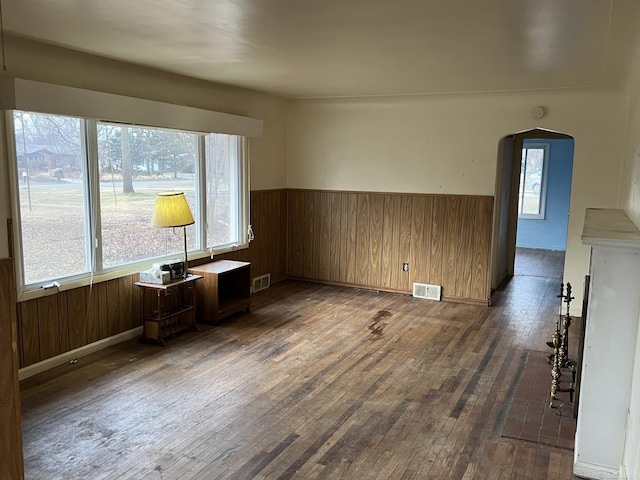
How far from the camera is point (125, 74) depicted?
4.51 meters

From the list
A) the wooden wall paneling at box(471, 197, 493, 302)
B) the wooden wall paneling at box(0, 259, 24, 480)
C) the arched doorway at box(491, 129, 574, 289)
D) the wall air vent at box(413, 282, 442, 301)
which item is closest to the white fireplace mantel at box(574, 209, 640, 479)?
the wooden wall paneling at box(0, 259, 24, 480)

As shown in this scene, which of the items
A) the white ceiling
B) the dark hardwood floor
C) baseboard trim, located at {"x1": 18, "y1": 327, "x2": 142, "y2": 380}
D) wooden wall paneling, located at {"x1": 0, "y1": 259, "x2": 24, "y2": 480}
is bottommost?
the dark hardwood floor

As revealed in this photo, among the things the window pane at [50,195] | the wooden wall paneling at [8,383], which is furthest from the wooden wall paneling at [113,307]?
the wooden wall paneling at [8,383]

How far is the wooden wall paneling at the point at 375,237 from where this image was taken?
21.7 ft

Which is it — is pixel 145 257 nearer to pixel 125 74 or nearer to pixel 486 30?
pixel 125 74

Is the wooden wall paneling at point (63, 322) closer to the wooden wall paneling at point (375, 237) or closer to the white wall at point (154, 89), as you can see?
the white wall at point (154, 89)

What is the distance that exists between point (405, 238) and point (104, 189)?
361 cm

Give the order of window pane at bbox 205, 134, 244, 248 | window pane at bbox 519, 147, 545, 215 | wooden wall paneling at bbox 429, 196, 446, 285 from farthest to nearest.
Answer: window pane at bbox 519, 147, 545, 215 → wooden wall paneling at bbox 429, 196, 446, 285 → window pane at bbox 205, 134, 244, 248

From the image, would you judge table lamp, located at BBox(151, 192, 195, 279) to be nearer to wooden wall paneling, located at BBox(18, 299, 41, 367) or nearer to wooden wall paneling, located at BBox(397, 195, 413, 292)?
wooden wall paneling, located at BBox(18, 299, 41, 367)

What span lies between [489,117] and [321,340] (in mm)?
3212

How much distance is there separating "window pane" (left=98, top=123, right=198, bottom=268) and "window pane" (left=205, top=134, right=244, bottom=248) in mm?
269

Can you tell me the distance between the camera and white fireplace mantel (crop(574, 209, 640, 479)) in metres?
2.59

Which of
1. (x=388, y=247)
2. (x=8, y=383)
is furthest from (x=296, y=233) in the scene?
(x=8, y=383)

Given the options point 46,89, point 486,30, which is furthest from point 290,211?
point 486,30
